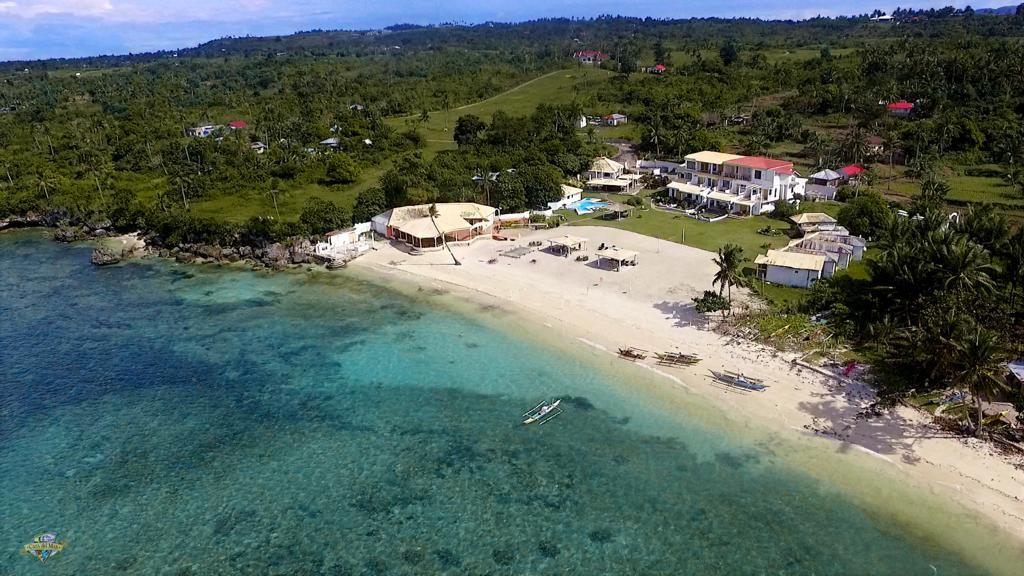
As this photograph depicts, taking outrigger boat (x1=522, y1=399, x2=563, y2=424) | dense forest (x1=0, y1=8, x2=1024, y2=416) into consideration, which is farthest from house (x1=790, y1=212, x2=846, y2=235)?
outrigger boat (x1=522, y1=399, x2=563, y2=424)

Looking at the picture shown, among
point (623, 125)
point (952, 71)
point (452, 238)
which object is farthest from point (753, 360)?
point (952, 71)

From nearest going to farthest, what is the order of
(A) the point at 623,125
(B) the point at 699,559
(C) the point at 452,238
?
(B) the point at 699,559, (C) the point at 452,238, (A) the point at 623,125

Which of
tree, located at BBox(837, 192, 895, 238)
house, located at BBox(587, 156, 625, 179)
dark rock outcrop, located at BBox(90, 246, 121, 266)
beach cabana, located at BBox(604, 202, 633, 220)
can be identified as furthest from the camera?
house, located at BBox(587, 156, 625, 179)

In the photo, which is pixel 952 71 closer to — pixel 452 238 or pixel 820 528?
pixel 452 238

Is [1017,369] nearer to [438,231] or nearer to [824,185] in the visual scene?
[824,185]

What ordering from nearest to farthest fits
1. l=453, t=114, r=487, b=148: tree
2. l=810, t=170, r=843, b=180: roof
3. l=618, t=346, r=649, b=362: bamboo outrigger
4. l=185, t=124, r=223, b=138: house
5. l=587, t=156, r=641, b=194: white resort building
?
1. l=618, t=346, r=649, b=362: bamboo outrigger
2. l=810, t=170, r=843, b=180: roof
3. l=587, t=156, r=641, b=194: white resort building
4. l=453, t=114, r=487, b=148: tree
5. l=185, t=124, r=223, b=138: house

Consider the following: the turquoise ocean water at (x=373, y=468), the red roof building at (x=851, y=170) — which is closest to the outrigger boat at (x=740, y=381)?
the turquoise ocean water at (x=373, y=468)

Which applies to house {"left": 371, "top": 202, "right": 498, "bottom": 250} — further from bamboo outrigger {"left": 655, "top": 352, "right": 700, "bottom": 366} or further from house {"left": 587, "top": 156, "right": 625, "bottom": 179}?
bamboo outrigger {"left": 655, "top": 352, "right": 700, "bottom": 366}
